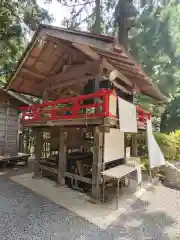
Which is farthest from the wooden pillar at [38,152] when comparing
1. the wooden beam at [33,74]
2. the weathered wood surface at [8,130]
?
the weathered wood surface at [8,130]

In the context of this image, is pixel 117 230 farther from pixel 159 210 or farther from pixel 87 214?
pixel 159 210

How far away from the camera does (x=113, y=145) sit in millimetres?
5598

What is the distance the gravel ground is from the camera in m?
3.25

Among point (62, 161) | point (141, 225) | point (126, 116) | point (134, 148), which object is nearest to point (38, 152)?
point (62, 161)

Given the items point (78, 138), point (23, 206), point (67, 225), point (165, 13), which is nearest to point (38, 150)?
point (78, 138)

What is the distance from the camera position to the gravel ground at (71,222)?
3247mm

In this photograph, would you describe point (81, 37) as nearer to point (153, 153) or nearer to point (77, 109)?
point (77, 109)

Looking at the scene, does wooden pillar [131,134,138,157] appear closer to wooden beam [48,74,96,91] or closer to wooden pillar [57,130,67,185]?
wooden pillar [57,130,67,185]

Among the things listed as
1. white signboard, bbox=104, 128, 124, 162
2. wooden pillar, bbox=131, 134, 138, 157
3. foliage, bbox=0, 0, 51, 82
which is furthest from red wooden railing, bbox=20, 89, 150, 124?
foliage, bbox=0, 0, 51, 82

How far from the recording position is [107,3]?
11992mm

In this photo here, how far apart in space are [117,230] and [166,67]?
10138 millimetres

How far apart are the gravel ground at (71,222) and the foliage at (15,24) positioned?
826 cm

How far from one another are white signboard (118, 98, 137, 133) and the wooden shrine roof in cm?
102

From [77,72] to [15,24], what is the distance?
6.96 metres
